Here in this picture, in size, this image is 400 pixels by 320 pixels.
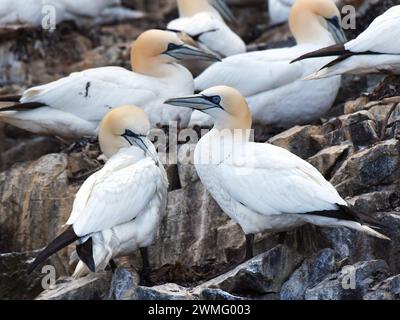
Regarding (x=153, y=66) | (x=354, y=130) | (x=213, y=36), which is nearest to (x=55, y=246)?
(x=354, y=130)

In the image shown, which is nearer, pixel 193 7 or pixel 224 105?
pixel 224 105

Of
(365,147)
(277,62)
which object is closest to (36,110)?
(277,62)

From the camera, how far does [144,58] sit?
14.8 meters

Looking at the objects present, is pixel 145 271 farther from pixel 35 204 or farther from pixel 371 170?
pixel 35 204

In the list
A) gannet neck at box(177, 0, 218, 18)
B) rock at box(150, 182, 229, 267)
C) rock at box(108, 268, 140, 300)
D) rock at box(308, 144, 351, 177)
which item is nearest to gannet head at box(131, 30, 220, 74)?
rock at box(150, 182, 229, 267)

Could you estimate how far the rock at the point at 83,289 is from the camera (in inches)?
460

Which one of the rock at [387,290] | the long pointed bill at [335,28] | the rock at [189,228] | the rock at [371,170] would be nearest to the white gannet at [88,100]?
the rock at [189,228]

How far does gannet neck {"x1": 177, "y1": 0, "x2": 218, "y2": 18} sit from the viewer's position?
17.3 meters

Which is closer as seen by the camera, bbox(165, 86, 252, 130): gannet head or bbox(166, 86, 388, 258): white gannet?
bbox(166, 86, 388, 258): white gannet

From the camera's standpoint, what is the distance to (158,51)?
14.8 metres

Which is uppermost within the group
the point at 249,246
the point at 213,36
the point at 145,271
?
the point at 213,36

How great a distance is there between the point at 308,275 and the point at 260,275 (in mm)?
343

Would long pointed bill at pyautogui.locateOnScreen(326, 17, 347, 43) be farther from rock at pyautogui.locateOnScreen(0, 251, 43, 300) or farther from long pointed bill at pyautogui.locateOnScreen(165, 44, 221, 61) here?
rock at pyautogui.locateOnScreen(0, 251, 43, 300)

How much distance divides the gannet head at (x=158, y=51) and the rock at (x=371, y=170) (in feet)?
8.40
